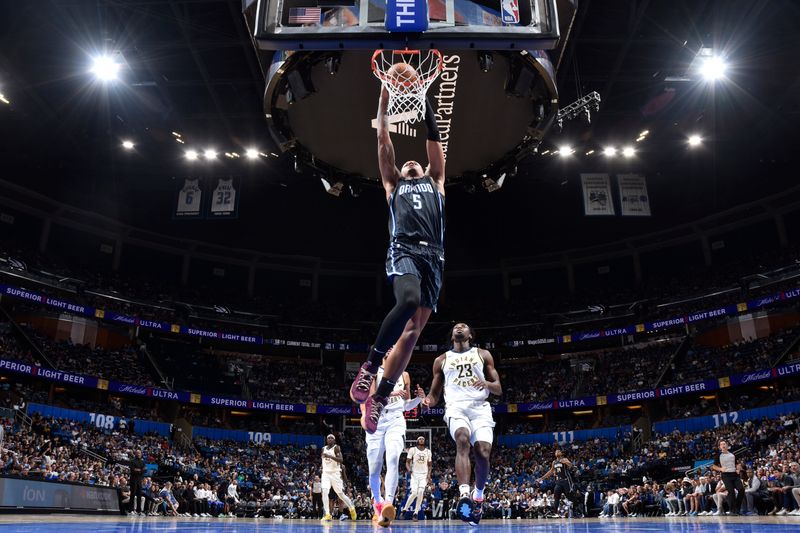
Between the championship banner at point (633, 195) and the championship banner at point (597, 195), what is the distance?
31.1 inches

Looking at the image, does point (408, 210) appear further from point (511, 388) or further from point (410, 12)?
point (511, 388)

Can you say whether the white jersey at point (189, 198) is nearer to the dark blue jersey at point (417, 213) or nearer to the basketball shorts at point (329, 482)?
the basketball shorts at point (329, 482)

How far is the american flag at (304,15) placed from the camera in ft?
24.1

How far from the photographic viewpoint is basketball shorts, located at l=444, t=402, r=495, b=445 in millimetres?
7508

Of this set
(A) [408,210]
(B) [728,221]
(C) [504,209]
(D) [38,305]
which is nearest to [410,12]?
(A) [408,210]

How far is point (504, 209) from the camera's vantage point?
A: 3288cm

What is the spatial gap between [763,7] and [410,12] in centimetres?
1689

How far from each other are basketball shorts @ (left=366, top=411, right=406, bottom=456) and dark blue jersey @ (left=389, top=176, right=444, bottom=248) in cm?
393

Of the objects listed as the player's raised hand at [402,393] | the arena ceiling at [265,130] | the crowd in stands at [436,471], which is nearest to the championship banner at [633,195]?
the arena ceiling at [265,130]

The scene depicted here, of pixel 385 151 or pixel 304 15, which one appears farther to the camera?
pixel 304 15

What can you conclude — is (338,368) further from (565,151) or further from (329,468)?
(329,468)

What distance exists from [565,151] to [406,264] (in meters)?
22.1

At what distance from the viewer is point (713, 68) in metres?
21.0

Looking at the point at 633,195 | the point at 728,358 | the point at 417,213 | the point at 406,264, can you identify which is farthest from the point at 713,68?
the point at 406,264
